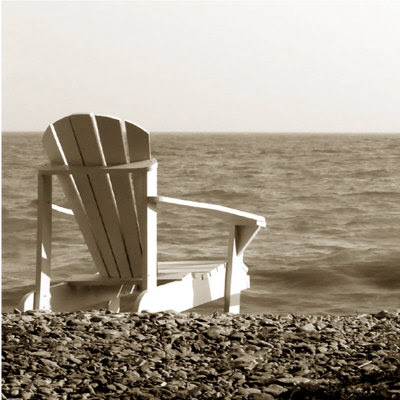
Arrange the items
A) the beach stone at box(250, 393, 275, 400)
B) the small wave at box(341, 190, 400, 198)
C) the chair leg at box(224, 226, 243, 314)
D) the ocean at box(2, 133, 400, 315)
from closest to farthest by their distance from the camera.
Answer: the beach stone at box(250, 393, 275, 400)
the chair leg at box(224, 226, 243, 314)
the ocean at box(2, 133, 400, 315)
the small wave at box(341, 190, 400, 198)

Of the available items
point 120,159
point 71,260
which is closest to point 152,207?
point 120,159

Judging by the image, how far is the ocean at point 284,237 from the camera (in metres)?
9.00

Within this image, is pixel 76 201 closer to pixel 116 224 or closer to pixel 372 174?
pixel 116 224

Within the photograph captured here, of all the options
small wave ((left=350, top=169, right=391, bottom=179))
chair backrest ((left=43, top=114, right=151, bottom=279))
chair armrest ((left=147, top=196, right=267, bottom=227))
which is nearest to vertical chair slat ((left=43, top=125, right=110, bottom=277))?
chair backrest ((left=43, top=114, right=151, bottom=279))

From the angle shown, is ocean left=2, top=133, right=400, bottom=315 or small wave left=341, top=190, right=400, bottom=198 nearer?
ocean left=2, top=133, right=400, bottom=315

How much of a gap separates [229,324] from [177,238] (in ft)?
30.4

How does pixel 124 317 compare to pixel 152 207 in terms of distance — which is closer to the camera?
pixel 124 317

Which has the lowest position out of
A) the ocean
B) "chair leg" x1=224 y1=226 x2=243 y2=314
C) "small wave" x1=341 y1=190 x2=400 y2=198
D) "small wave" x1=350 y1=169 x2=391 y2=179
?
the ocean

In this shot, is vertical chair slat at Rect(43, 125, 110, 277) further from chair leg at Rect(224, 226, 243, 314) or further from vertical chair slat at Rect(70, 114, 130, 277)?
chair leg at Rect(224, 226, 243, 314)

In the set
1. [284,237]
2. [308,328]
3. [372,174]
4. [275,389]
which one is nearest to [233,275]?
[308,328]

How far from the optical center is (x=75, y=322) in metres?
3.56

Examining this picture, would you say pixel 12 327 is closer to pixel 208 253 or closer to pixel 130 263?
pixel 130 263

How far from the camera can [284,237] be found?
13312 millimetres

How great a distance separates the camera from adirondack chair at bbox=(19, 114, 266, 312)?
175 inches
